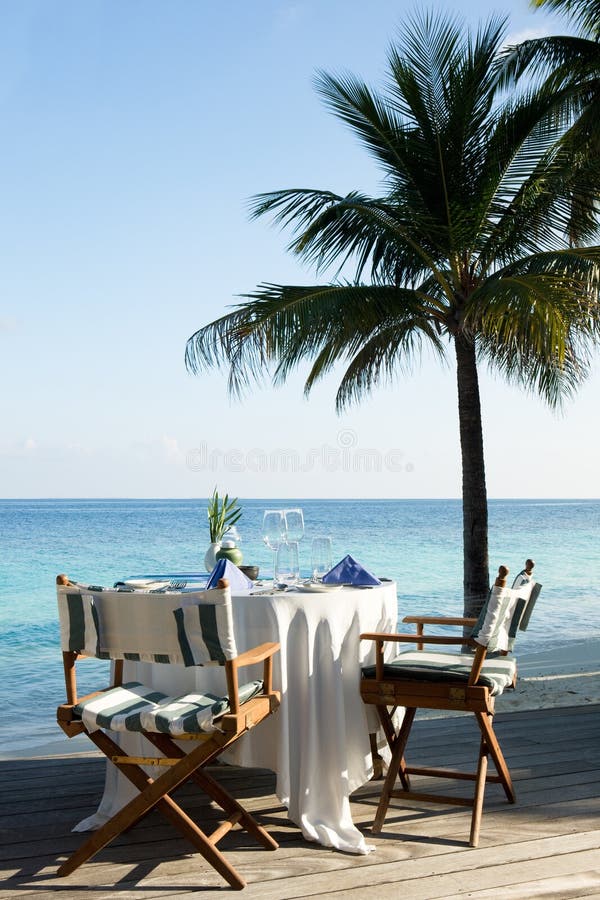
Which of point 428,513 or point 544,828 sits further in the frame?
point 428,513

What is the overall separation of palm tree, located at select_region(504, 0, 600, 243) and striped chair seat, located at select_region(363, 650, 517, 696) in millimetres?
4773

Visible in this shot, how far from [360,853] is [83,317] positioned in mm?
26664

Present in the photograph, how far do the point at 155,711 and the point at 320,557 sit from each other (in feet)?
3.39

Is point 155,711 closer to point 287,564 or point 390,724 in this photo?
point 287,564

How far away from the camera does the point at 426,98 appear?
638 cm

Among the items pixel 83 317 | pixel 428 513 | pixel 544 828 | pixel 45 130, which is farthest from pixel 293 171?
pixel 544 828

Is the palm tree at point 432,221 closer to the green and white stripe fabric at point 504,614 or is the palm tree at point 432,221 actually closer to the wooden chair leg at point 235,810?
the green and white stripe fabric at point 504,614

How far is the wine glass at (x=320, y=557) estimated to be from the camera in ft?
11.3

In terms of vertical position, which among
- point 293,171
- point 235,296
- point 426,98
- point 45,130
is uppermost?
point 293,171

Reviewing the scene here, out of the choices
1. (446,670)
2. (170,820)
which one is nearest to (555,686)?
(446,670)

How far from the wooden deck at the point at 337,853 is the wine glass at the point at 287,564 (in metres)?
0.90

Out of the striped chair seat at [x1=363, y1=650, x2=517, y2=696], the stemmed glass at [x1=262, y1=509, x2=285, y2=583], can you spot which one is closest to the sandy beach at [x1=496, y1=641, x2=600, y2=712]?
the striped chair seat at [x1=363, y1=650, x2=517, y2=696]

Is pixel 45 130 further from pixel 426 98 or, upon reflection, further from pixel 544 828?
pixel 544 828

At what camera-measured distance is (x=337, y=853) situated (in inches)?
114
